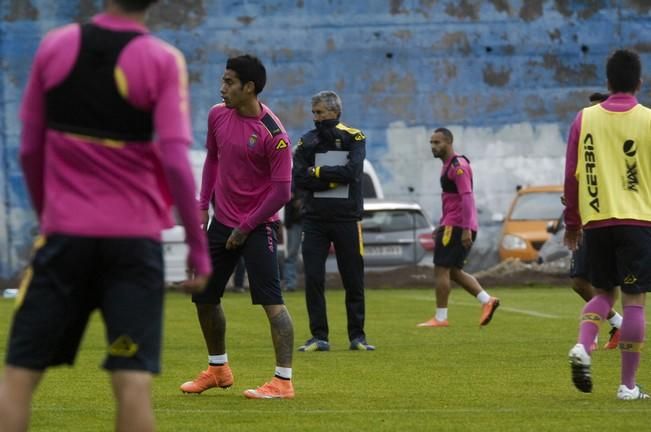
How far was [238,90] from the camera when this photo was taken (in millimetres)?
10141

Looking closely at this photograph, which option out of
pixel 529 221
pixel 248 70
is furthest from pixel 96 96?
pixel 529 221

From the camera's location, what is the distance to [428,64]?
3547 centimetres

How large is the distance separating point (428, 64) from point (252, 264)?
2557 cm

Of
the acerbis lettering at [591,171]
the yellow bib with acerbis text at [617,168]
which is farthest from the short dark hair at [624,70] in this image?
the acerbis lettering at [591,171]

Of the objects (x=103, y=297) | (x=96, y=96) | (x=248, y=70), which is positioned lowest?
(x=103, y=297)

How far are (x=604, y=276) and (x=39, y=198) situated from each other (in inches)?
176

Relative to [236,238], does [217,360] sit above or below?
below

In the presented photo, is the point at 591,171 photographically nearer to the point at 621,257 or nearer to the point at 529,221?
the point at 621,257

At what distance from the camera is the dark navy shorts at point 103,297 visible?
592 cm

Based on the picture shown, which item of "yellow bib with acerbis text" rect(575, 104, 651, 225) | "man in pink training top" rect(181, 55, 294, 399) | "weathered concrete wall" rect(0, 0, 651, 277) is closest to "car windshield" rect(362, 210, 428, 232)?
"weathered concrete wall" rect(0, 0, 651, 277)

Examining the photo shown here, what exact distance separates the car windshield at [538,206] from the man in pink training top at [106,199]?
24.9 meters

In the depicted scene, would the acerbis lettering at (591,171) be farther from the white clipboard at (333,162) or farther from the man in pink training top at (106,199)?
the white clipboard at (333,162)

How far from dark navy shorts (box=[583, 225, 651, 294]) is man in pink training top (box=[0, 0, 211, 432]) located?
13.5 ft

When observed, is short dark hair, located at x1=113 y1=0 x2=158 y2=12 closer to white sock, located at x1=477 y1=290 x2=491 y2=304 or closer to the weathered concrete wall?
white sock, located at x1=477 y1=290 x2=491 y2=304
